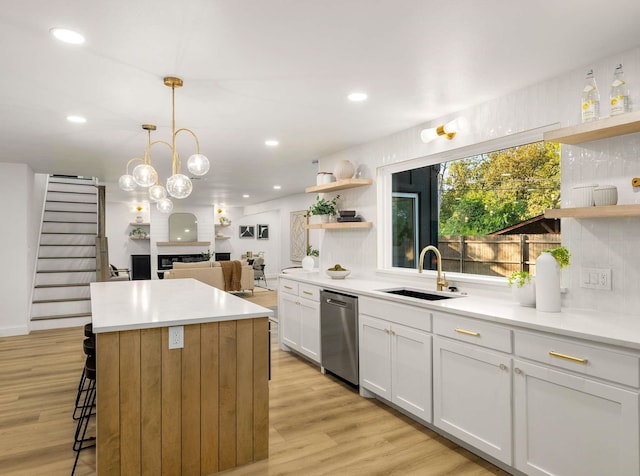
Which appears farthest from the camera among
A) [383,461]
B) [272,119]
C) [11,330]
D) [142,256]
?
[142,256]

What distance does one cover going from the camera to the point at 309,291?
4.24 metres

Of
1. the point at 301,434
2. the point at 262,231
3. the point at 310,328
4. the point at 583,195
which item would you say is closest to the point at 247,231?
the point at 262,231

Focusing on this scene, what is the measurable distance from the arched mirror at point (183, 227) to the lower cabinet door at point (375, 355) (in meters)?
9.79

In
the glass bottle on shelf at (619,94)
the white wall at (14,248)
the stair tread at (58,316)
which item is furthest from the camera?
the stair tread at (58,316)

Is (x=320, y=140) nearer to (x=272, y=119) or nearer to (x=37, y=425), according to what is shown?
(x=272, y=119)

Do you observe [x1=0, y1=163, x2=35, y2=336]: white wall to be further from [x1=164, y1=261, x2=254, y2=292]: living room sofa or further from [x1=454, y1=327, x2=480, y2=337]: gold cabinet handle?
[x1=454, y1=327, x2=480, y2=337]: gold cabinet handle

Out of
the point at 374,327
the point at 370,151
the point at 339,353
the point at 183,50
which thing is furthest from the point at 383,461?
the point at 370,151

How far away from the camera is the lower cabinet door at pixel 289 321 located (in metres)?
4.53

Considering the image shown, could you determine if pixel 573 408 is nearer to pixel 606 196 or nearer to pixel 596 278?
pixel 596 278

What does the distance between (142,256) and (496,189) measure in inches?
429

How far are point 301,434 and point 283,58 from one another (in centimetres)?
244

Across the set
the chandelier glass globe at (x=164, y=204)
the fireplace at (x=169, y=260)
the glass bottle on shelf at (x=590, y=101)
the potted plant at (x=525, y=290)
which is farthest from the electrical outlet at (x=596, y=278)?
the fireplace at (x=169, y=260)

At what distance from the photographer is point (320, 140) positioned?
4441mm

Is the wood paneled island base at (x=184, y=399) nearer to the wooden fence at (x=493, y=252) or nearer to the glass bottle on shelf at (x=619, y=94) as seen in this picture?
the wooden fence at (x=493, y=252)
